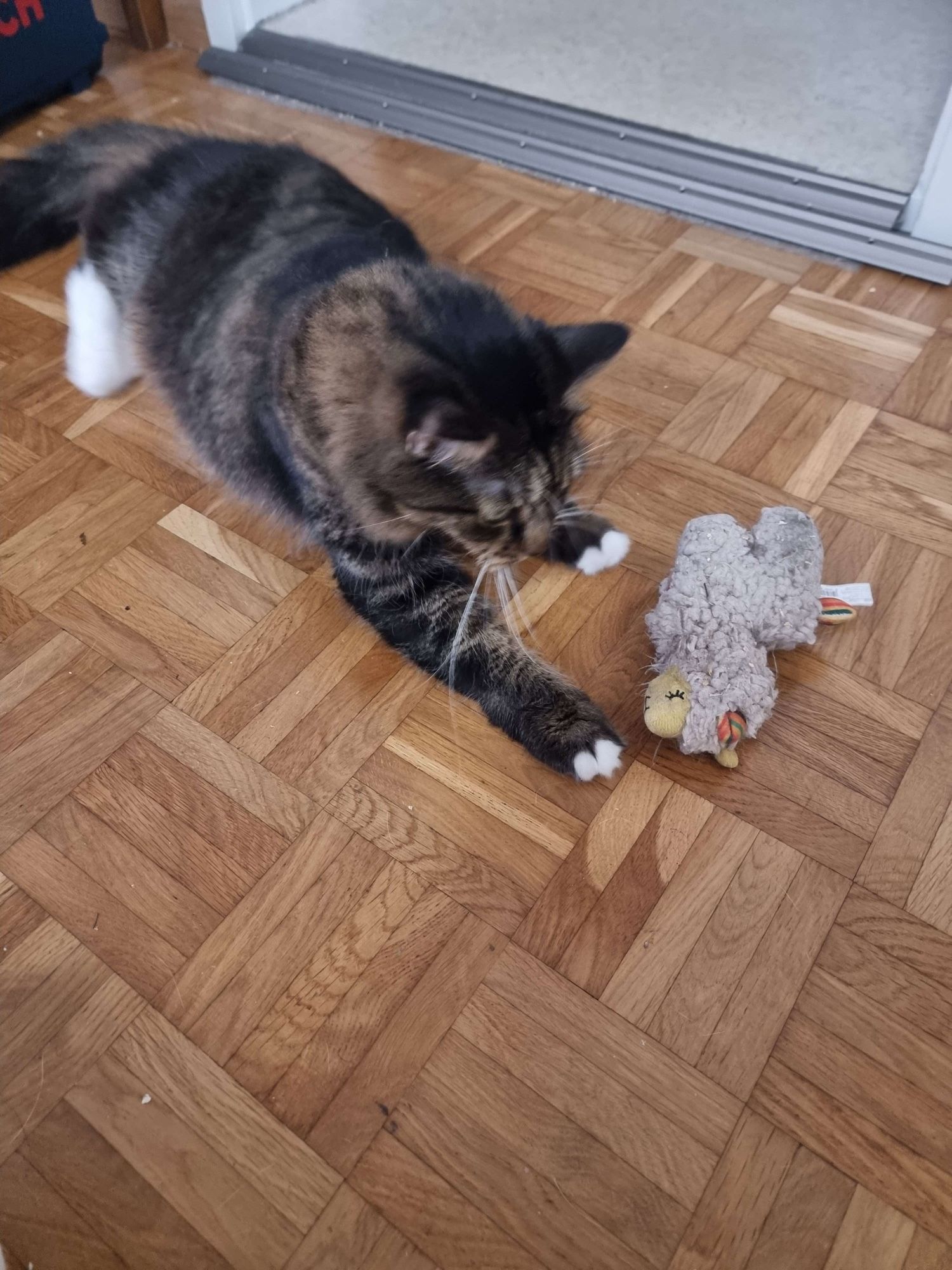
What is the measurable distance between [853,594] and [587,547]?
1.01ft

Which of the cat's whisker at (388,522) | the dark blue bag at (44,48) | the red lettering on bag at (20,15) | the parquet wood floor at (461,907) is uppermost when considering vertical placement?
the red lettering on bag at (20,15)

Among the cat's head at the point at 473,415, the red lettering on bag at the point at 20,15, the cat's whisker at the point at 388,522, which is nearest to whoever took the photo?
the cat's head at the point at 473,415

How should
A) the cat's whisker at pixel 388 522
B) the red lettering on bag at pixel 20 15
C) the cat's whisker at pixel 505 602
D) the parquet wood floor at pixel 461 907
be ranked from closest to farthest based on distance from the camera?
1. the parquet wood floor at pixel 461 907
2. the cat's whisker at pixel 388 522
3. the cat's whisker at pixel 505 602
4. the red lettering on bag at pixel 20 15

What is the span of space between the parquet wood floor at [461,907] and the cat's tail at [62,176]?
0.41m

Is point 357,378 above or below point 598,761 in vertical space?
above

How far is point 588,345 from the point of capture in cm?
85

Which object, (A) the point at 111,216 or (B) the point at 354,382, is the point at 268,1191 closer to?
(B) the point at 354,382

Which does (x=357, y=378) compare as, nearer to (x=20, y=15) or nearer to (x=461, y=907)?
(x=461, y=907)

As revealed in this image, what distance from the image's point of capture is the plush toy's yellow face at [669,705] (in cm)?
86

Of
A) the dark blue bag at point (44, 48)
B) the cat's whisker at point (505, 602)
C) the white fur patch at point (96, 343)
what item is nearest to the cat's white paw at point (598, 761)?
the cat's whisker at point (505, 602)

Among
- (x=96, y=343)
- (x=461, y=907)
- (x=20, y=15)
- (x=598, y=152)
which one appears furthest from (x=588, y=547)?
(x=20, y=15)

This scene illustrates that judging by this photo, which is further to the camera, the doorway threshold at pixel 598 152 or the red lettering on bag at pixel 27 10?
the red lettering on bag at pixel 27 10

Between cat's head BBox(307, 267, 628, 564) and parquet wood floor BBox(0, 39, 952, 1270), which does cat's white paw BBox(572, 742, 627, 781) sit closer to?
parquet wood floor BBox(0, 39, 952, 1270)

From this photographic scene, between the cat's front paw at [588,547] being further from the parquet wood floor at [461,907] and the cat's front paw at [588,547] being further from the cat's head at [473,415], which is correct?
the cat's head at [473,415]
